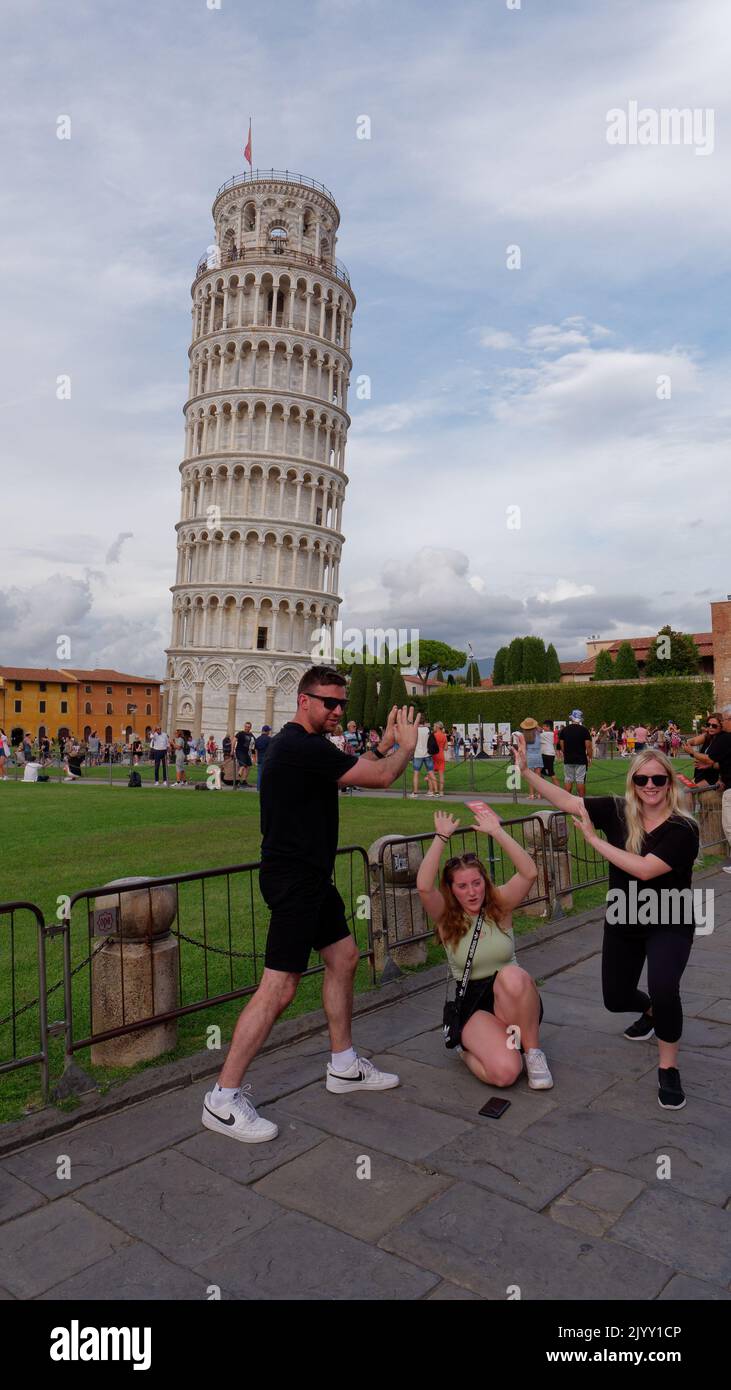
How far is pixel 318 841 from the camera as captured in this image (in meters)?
4.05

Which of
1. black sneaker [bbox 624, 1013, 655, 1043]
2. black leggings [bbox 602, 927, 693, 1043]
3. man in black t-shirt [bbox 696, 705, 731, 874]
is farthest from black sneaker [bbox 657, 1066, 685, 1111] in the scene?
man in black t-shirt [bbox 696, 705, 731, 874]

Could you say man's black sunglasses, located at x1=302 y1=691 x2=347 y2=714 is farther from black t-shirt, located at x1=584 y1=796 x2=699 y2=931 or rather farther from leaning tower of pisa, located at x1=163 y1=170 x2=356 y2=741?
leaning tower of pisa, located at x1=163 y1=170 x2=356 y2=741

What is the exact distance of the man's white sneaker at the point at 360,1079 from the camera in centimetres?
435

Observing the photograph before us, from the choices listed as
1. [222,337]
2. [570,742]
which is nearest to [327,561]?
[222,337]

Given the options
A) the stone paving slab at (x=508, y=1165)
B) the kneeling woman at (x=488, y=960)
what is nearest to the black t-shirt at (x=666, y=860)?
the kneeling woman at (x=488, y=960)

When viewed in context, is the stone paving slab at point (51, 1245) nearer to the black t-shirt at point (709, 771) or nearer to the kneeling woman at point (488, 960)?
the kneeling woman at point (488, 960)

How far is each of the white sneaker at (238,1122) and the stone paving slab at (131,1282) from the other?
2.87 ft

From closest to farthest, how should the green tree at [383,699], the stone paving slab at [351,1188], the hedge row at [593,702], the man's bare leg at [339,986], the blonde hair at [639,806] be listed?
the stone paving slab at [351,1188] → the man's bare leg at [339,986] → the blonde hair at [639,806] → the hedge row at [593,702] → the green tree at [383,699]

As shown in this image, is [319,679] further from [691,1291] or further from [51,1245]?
[691,1291]

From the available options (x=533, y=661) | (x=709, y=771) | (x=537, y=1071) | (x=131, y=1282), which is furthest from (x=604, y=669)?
(x=131, y=1282)

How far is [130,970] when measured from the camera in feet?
15.7

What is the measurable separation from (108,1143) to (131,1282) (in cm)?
109

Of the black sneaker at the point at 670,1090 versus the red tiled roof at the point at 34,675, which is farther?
the red tiled roof at the point at 34,675

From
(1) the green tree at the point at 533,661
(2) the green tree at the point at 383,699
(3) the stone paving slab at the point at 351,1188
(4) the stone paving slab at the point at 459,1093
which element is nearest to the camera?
(3) the stone paving slab at the point at 351,1188
